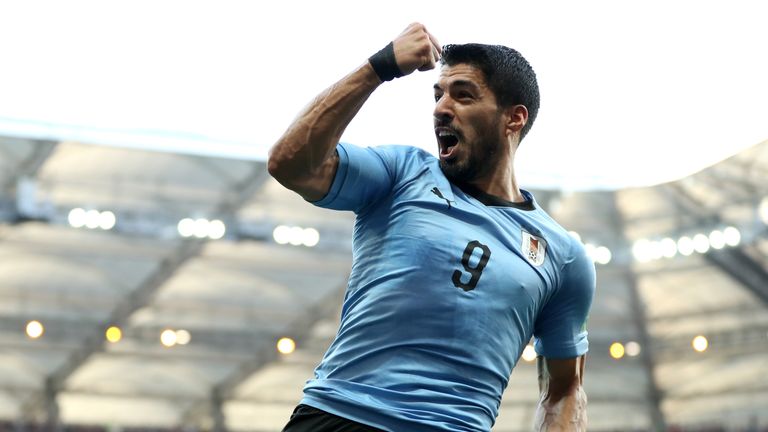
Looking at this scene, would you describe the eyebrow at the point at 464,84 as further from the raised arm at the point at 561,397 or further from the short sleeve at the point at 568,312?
the raised arm at the point at 561,397

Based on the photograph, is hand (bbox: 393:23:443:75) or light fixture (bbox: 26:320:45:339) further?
light fixture (bbox: 26:320:45:339)

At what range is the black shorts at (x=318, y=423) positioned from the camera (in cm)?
306

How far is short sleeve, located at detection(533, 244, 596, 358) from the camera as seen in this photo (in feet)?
11.6

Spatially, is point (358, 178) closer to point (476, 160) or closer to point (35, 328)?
point (476, 160)

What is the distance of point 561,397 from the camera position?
145 inches

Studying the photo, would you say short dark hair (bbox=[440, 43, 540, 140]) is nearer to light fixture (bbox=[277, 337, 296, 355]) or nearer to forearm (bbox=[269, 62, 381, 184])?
forearm (bbox=[269, 62, 381, 184])

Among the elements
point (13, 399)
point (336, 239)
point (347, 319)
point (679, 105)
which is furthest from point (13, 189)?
point (347, 319)

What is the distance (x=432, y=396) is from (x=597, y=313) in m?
23.5

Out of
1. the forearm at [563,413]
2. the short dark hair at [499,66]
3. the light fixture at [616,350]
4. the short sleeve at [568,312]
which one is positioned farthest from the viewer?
the light fixture at [616,350]

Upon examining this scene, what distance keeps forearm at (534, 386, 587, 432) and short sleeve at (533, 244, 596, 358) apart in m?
0.14

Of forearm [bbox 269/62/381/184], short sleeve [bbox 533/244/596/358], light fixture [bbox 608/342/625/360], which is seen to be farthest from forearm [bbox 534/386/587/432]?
light fixture [bbox 608/342/625/360]

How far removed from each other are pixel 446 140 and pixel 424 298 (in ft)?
1.55

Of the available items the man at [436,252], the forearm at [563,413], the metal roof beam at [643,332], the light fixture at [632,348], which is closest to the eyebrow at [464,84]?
the man at [436,252]

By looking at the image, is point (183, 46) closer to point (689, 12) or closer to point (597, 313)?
point (689, 12)
